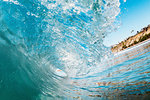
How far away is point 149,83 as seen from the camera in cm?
533

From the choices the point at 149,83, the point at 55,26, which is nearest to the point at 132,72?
the point at 149,83

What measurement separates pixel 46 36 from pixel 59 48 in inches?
45.3

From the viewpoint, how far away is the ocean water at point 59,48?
3.65m

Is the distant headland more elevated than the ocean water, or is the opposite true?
the distant headland

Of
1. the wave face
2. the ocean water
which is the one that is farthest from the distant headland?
the wave face

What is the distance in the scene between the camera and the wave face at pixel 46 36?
358cm

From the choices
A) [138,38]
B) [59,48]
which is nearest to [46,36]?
[59,48]

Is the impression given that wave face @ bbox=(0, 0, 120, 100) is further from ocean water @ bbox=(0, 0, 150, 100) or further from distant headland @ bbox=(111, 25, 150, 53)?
distant headland @ bbox=(111, 25, 150, 53)

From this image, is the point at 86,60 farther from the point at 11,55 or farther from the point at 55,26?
the point at 11,55

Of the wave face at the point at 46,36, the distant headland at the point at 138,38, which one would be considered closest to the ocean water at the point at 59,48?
the wave face at the point at 46,36

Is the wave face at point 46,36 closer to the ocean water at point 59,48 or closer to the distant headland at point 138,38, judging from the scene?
the ocean water at point 59,48

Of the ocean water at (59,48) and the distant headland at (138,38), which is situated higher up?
the distant headland at (138,38)

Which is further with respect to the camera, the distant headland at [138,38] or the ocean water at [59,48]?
the distant headland at [138,38]

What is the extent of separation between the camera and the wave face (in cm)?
358
